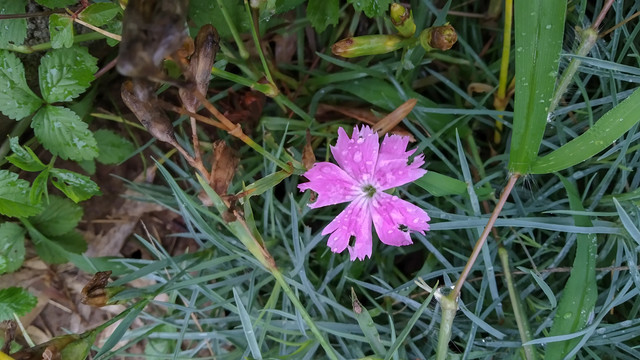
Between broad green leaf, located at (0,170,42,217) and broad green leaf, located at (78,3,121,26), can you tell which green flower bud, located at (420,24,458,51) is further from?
broad green leaf, located at (0,170,42,217)

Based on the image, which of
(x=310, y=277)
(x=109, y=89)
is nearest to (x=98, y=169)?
(x=109, y=89)

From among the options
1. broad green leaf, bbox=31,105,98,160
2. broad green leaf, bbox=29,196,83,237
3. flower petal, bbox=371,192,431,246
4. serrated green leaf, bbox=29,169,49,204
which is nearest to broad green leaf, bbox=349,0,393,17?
flower petal, bbox=371,192,431,246

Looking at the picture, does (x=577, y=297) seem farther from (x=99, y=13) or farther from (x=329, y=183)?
(x=99, y=13)

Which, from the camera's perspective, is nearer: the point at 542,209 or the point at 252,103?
the point at 542,209

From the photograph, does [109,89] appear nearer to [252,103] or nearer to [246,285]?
[252,103]

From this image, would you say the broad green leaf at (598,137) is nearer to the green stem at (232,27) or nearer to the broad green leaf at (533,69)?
the broad green leaf at (533,69)

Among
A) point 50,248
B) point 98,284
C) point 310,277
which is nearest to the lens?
point 98,284

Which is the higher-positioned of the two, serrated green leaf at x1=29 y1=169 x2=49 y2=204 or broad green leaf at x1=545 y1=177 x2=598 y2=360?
serrated green leaf at x1=29 y1=169 x2=49 y2=204
